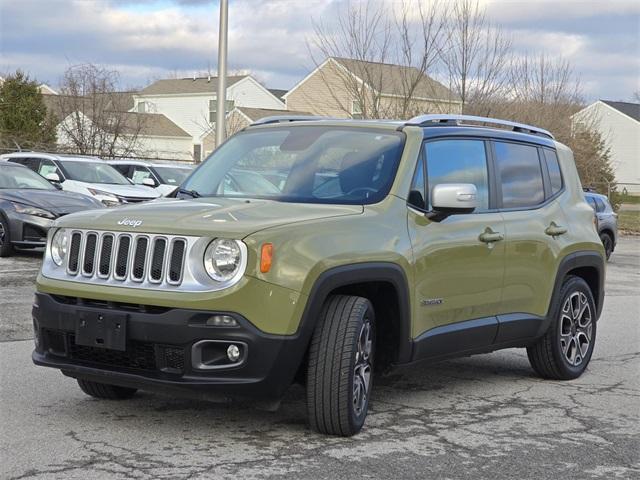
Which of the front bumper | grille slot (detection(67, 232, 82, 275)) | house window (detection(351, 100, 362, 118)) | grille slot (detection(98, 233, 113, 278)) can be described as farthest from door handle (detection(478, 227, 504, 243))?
house window (detection(351, 100, 362, 118))

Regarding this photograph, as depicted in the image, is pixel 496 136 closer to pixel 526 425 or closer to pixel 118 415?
pixel 526 425

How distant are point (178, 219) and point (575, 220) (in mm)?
3595

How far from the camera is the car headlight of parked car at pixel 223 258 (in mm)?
5246

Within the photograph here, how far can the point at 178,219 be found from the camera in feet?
18.0

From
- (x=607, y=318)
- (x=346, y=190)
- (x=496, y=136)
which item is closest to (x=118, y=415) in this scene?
(x=346, y=190)

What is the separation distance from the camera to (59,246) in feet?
19.1

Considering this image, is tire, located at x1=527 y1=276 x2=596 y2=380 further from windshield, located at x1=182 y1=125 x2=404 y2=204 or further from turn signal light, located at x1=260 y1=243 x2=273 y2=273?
turn signal light, located at x1=260 y1=243 x2=273 y2=273

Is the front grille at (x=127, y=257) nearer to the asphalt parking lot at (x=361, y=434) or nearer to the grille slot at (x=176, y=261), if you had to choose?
the grille slot at (x=176, y=261)

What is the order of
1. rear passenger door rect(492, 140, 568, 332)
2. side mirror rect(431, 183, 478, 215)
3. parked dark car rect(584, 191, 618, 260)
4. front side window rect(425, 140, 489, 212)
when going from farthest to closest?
1. parked dark car rect(584, 191, 618, 260)
2. rear passenger door rect(492, 140, 568, 332)
3. front side window rect(425, 140, 489, 212)
4. side mirror rect(431, 183, 478, 215)

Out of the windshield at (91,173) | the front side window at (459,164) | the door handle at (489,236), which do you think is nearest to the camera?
the front side window at (459,164)

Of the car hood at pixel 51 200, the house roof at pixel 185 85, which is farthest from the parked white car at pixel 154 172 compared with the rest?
the house roof at pixel 185 85

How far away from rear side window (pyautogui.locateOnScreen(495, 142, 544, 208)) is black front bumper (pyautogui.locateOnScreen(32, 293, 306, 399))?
2.49m

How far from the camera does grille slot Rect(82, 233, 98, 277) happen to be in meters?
5.58

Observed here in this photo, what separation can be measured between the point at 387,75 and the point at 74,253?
22147mm
